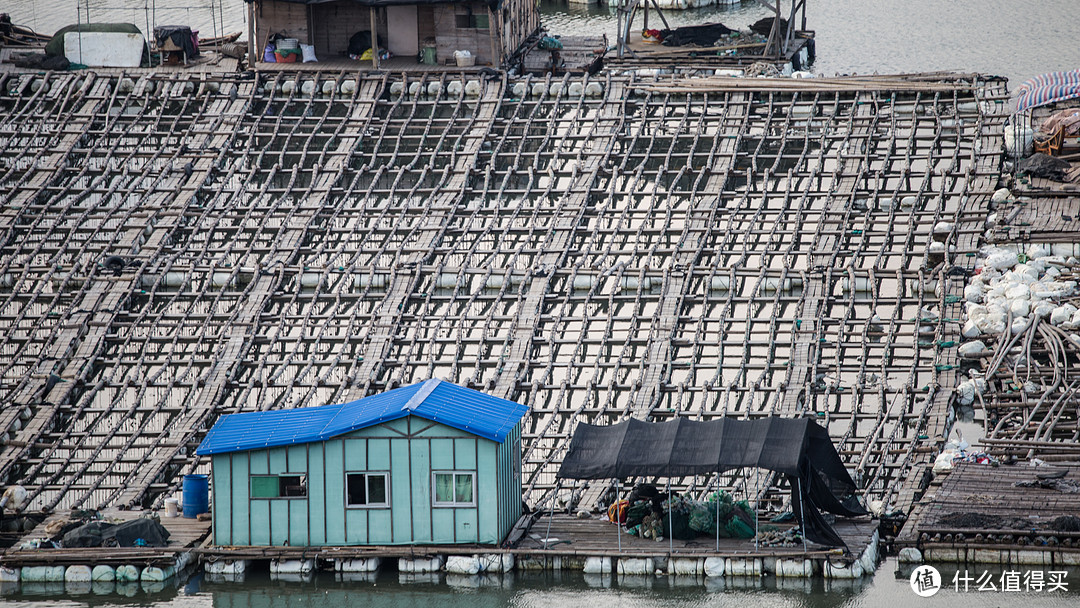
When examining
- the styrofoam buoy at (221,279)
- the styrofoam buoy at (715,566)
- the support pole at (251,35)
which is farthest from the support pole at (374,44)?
the styrofoam buoy at (715,566)

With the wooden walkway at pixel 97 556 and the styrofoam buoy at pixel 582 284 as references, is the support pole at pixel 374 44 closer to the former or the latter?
the styrofoam buoy at pixel 582 284

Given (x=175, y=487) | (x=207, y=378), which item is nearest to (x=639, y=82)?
(x=207, y=378)

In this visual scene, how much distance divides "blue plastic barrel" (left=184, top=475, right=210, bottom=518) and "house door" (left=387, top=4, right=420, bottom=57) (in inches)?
809

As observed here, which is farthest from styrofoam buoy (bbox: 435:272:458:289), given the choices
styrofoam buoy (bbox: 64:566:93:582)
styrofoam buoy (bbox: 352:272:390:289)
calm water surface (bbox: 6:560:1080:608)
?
styrofoam buoy (bbox: 64:566:93:582)

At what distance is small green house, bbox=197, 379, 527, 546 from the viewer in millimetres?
25094

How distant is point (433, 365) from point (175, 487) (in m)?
5.96

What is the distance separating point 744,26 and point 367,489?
45.6m

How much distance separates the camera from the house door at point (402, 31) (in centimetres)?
4441

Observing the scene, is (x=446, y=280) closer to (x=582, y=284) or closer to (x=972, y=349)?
(x=582, y=284)

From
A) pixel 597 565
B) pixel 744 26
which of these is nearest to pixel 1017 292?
pixel 597 565

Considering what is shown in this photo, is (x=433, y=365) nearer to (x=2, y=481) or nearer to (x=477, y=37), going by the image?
(x=2, y=481)

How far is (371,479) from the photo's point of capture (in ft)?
83.0

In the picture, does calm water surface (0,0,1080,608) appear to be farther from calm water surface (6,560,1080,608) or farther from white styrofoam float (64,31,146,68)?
white styrofoam float (64,31,146,68)

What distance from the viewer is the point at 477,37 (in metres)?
44.2
